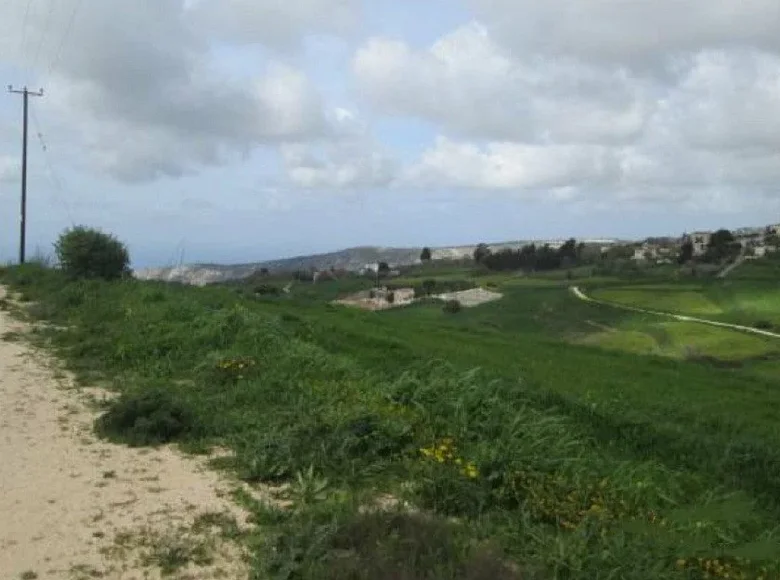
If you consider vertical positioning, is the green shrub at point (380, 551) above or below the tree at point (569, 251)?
below

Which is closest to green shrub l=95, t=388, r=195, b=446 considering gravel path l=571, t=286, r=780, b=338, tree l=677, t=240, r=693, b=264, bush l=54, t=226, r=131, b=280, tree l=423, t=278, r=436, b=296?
bush l=54, t=226, r=131, b=280

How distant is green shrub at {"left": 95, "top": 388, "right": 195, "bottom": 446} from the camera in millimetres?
7777

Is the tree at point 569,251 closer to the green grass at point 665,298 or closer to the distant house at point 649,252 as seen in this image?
the distant house at point 649,252

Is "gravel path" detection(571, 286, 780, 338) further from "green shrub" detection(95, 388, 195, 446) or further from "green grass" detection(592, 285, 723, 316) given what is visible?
"green shrub" detection(95, 388, 195, 446)

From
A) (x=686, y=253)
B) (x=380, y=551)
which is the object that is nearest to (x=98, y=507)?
(x=380, y=551)

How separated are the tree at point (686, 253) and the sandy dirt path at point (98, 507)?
2249 inches

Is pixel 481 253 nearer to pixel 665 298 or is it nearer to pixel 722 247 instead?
pixel 722 247

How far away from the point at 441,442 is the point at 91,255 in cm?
1566

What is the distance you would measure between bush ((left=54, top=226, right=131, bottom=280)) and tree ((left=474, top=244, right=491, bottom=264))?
47252mm

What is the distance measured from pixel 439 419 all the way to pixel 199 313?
7.32m

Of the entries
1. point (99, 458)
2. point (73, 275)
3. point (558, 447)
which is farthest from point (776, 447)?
point (73, 275)

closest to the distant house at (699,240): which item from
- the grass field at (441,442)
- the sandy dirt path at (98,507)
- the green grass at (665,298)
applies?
the green grass at (665,298)

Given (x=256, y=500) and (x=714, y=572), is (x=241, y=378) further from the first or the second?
(x=714, y=572)

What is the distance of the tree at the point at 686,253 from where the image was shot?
60.6 metres
